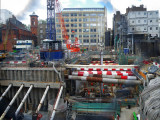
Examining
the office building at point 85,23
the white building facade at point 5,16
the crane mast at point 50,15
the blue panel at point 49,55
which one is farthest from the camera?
the office building at point 85,23

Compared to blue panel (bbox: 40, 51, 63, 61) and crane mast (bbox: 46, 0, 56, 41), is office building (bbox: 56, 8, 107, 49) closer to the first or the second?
crane mast (bbox: 46, 0, 56, 41)

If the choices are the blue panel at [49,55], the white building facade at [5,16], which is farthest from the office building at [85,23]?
the blue panel at [49,55]

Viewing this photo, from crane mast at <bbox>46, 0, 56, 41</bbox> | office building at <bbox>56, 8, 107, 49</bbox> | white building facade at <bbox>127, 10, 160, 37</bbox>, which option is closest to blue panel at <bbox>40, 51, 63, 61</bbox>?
crane mast at <bbox>46, 0, 56, 41</bbox>

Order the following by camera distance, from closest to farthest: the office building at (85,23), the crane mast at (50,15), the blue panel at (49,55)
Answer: the blue panel at (49,55) < the crane mast at (50,15) < the office building at (85,23)

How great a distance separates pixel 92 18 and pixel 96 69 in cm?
6595

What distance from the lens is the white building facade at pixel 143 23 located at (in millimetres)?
50838

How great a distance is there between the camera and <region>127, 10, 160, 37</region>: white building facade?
50838 millimetres

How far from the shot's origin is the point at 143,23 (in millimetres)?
51312

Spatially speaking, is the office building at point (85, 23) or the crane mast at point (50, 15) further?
the office building at point (85, 23)

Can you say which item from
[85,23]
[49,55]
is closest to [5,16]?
[85,23]

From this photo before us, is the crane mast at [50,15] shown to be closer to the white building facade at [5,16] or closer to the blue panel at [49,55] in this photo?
the white building facade at [5,16]

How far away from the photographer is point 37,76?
17.3 meters

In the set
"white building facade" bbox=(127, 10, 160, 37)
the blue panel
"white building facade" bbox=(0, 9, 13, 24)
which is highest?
"white building facade" bbox=(0, 9, 13, 24)

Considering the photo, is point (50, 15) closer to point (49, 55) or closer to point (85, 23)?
point (85, 23)
